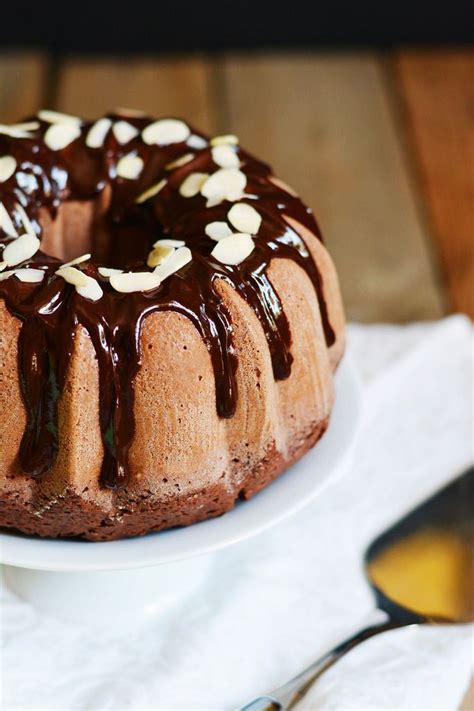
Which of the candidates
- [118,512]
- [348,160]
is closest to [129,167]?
→ [118,512]

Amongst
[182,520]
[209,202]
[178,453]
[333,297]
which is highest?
[209,202]

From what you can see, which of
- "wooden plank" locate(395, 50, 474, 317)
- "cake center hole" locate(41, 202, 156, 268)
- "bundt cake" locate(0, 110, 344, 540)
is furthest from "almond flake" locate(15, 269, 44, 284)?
"wooden plank" locate(395, 50, 474, 317)

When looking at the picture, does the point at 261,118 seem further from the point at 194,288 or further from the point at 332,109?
the point at 194,288

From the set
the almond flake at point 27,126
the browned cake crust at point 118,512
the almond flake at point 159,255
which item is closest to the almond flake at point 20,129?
the almond flake at point 27,126

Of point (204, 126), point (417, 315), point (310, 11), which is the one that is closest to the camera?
point (417, 315)

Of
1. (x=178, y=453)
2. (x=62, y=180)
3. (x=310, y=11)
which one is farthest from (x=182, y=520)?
(x=310, y=11)

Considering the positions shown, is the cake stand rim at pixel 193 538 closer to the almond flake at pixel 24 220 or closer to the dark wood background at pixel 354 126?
the almond flake at pixel 24 220

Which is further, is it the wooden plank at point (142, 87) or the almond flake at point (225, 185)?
the wooden plank at point (142, 87)

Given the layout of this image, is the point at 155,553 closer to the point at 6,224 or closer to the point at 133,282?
the point at 133,282
